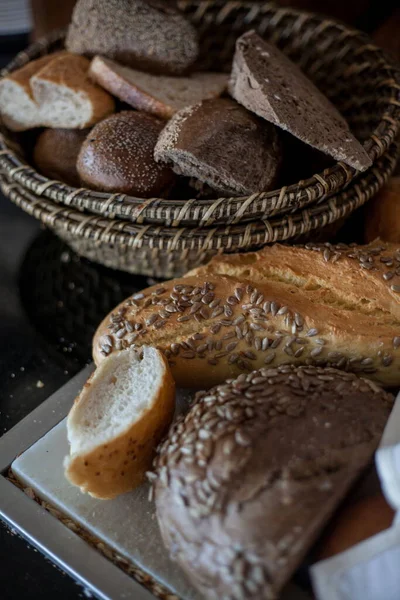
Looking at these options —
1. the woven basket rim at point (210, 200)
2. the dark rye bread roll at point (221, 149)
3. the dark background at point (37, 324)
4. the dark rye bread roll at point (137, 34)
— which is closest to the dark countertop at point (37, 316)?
the dark background at point (37, 324)

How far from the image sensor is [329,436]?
0.99 m

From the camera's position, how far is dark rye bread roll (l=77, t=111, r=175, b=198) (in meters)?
1.49

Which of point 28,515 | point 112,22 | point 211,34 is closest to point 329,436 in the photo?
point 28,515

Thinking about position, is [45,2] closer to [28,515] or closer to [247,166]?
[247,166]

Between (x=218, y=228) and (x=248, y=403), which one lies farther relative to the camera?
(x=218, y=228)

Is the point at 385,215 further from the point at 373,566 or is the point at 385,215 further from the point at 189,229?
the point at 373,566

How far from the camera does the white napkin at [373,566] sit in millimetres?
886

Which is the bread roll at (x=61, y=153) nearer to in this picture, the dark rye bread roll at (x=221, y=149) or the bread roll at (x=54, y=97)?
the bread roll at (x=54, y=97)

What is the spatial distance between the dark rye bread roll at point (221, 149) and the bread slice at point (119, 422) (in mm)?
467

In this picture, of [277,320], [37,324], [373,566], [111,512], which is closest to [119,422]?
[111,512]

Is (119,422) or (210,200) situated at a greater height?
(210,200)

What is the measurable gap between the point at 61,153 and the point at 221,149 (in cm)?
52

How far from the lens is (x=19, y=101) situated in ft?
5.65

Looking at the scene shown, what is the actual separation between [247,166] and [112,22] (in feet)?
2.27
